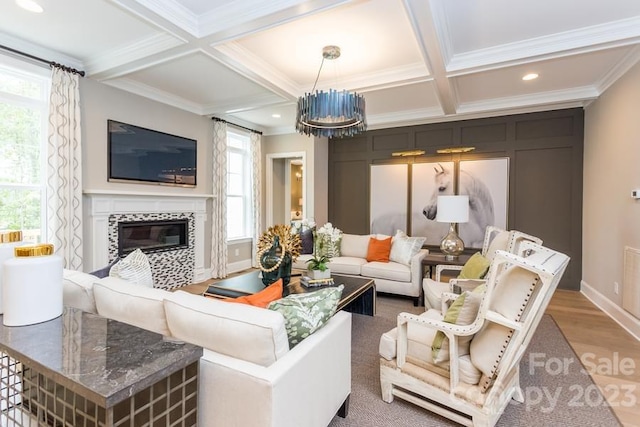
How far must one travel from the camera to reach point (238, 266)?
5891 millimetres

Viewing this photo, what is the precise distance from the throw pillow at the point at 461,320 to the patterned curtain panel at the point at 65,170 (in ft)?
12.3

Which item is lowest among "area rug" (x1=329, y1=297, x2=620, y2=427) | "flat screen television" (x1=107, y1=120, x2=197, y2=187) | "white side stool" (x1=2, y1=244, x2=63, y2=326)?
"area rug" (x1=329, y1=297, x2=620, y2=427)

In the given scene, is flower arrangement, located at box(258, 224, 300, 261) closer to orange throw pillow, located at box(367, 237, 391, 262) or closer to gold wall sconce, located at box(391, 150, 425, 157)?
orange throw pillow, located at box(367, 237, 391, 262)

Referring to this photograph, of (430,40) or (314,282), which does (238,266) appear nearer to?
(314,282)

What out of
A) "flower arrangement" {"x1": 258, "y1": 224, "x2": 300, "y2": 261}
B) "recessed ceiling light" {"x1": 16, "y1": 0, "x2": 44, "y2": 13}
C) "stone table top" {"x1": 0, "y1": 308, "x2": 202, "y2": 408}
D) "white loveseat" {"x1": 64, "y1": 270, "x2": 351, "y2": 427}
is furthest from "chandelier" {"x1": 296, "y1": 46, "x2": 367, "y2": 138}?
"stone table top" {"x1": 0, "y1": 308, "x2": 202, "y2": 408}

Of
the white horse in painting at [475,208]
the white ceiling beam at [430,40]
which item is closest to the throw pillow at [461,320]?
the white ceiling beam at [430,40]

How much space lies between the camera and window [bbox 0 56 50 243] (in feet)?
10.1

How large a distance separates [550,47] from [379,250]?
9.69 ft

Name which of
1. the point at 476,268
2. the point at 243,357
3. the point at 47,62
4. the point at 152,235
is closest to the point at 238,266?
the point at 152,235

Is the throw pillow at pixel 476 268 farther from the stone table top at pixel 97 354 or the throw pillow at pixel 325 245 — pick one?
the stone table top at pixel 97 354

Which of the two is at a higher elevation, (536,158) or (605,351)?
(536,158)

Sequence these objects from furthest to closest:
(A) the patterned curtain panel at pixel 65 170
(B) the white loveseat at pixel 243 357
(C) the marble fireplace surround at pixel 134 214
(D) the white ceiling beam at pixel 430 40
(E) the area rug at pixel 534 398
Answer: (C) the marble fireplace surround at pixel 134 214, (A) the patterned curtain panel at pixel 65 170, (D) the white ceiling beam at pixel 430 40, (E) the area rug at pixel 534 398, (B) the white loveseat at pixel 243 357

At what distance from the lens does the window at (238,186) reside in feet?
19.2

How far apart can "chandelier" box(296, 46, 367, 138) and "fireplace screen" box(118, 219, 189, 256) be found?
8.60ft
